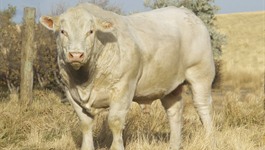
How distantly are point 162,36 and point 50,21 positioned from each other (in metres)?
1.40

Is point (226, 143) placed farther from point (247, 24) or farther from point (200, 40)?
point (247, 24)

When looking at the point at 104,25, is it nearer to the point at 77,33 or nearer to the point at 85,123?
the point at 77,33

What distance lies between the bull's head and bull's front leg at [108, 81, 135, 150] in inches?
21.3

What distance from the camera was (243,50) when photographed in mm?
34500

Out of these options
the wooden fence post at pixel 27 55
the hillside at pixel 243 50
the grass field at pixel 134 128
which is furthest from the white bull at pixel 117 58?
the hillside at pixel 243 50

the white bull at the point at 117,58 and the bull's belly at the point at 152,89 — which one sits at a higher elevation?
the white bull at the point at 117,58

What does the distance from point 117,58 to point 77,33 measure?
1.90ft

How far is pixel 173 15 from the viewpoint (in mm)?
6359

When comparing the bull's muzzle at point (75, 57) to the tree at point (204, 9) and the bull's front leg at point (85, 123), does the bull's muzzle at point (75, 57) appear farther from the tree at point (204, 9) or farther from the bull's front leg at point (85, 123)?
the tree at point (204, 9)

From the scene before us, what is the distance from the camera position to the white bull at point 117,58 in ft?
15.3

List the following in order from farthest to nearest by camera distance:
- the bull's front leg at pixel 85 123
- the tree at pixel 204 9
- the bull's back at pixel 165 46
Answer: the tree at pixel 204 9 < the bull's back at pixel 165 46 < the bull's front leg at pixel 85 123

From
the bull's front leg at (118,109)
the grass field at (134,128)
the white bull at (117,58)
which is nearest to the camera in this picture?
the white bull at (117,58)

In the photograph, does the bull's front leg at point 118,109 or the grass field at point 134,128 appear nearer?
the bull's front leg at point 118,109

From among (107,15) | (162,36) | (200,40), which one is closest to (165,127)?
(200,40)
